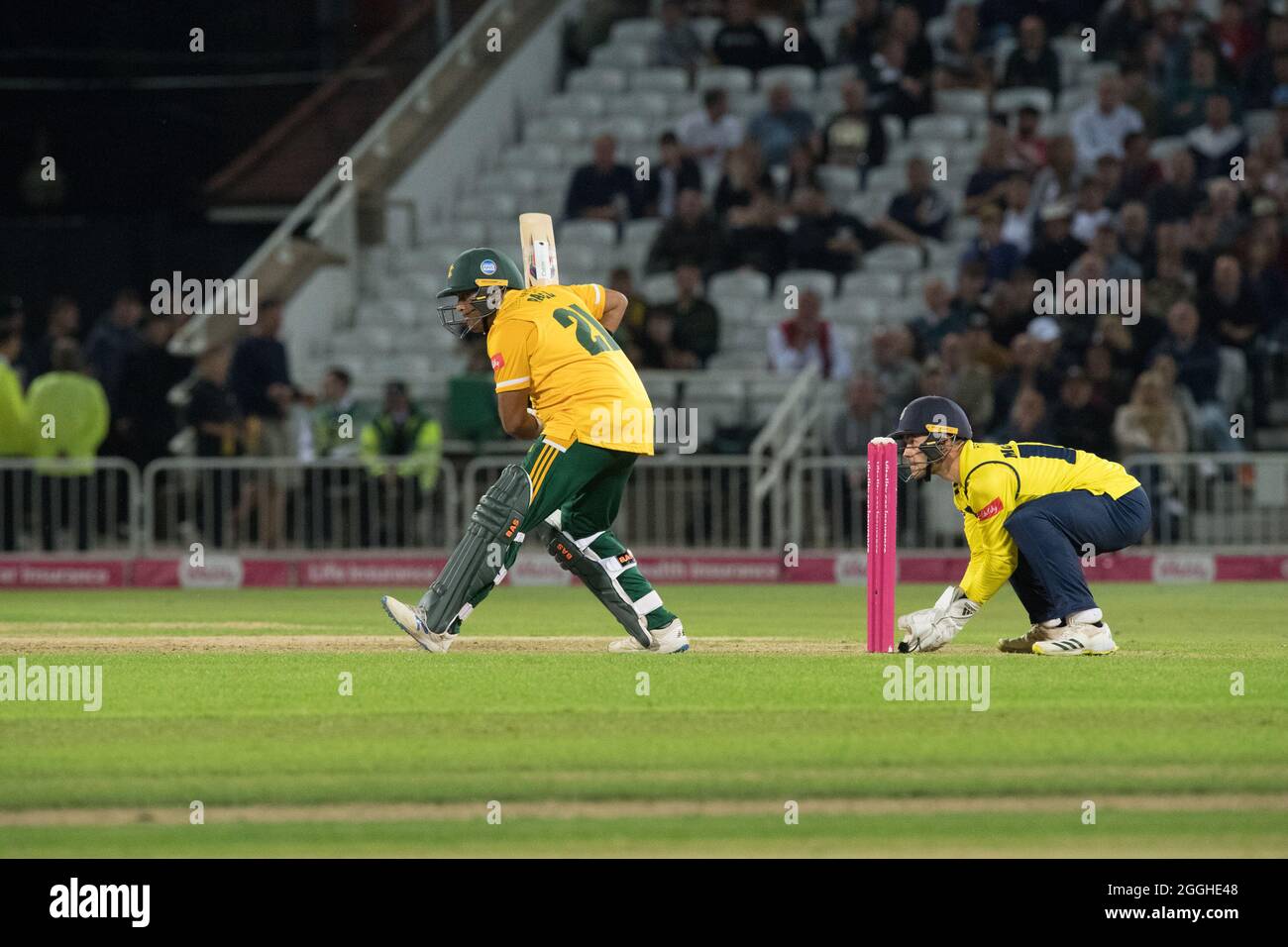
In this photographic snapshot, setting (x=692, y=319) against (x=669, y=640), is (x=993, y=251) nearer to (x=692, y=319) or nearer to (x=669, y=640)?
(x=692, y=319)

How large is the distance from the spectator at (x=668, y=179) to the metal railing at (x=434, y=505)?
5.17 m

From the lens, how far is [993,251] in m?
25.5

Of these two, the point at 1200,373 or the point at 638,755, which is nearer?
the point at 638,755

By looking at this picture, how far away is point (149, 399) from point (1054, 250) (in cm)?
1062

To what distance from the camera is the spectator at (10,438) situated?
A: 23.4 m

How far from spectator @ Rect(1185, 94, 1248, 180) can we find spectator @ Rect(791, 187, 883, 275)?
13.8ft

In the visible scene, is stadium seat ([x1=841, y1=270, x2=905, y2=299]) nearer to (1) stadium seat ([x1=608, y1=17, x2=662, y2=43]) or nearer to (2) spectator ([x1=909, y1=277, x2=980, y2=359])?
(2) spectator ([x1=909, y1=277, x2=980, y2=359])

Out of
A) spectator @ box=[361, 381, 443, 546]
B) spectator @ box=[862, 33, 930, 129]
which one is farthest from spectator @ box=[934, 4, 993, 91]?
spectator @ box=[361, 381, 443, 546]

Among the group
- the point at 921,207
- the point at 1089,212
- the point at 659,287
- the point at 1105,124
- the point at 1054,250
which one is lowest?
the point at 659,287

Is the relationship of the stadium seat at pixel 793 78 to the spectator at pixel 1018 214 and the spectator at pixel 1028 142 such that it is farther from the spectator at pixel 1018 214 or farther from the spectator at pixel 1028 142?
the spectator at pixel 1018 214

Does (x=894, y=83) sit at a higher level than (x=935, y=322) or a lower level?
higher

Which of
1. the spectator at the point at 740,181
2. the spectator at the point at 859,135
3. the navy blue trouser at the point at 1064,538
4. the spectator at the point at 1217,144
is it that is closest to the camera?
the navy blue trouser at the point at 1064,538

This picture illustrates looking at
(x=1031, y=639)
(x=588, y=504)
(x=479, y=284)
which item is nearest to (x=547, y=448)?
(x=588, y=504)

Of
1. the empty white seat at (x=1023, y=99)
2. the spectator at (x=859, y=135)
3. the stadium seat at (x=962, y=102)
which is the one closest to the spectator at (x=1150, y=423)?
the spectator at (x=859, y=135)
